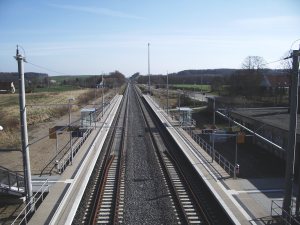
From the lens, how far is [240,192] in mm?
17875

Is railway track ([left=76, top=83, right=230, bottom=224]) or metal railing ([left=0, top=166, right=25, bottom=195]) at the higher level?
metal railing ([left=0, top=166, right=25, bottom=195])

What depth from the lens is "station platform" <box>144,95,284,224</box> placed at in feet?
48.7

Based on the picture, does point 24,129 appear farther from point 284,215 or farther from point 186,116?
point 186,116

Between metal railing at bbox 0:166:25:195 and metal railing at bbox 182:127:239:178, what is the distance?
11.2m

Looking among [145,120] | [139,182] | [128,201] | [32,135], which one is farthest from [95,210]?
[145,120]

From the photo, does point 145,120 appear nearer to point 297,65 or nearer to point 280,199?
point 280,199

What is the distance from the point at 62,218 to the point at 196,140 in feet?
61.3

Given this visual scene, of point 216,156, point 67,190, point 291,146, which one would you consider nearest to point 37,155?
point 67,190

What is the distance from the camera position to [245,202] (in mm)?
16359

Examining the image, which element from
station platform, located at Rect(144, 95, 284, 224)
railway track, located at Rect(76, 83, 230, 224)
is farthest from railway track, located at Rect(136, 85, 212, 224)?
station platform, located at Rect(144, 95, 284, 224)

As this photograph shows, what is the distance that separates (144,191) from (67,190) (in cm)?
387

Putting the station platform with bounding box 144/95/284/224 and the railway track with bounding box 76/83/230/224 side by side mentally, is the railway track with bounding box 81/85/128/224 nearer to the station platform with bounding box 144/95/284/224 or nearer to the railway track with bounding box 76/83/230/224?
the railway track with bounding box 76/83/230/224

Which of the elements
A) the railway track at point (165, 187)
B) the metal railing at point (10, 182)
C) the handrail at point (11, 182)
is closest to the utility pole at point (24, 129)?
the metal railing at point (10, 182)

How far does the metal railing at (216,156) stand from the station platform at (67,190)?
7.95 meters
